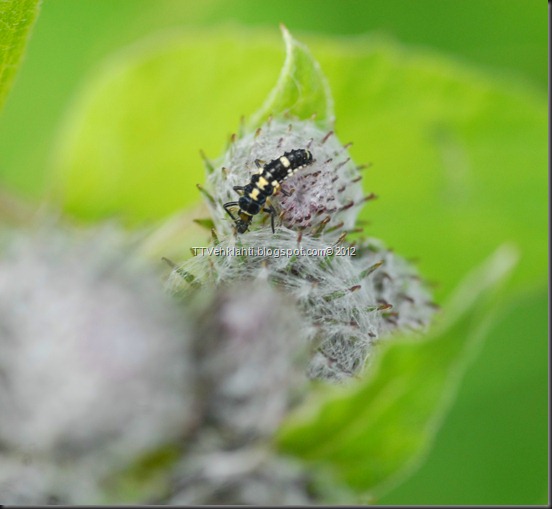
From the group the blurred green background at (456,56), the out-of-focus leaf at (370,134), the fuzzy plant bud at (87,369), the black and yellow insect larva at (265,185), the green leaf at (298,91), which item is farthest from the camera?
the blurred green background at (456,56)

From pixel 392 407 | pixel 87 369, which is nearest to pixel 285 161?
pixel 87 369

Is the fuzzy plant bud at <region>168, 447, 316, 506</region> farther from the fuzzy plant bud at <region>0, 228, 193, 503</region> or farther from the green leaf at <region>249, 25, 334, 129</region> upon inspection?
the green leaf at <region>249, 25, 334, 129</region>

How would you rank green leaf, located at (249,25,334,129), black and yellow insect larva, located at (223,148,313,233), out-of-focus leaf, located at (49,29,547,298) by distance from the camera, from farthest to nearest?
out-of-focus leaf, located at (49,29,547,298)
green leaf, located at (249,25,334,129)
black and yellow insect larva, located at (223,148,313,233)

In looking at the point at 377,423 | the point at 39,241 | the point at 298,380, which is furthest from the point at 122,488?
the point at 377,423

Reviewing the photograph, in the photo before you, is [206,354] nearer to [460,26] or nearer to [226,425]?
[226,425]

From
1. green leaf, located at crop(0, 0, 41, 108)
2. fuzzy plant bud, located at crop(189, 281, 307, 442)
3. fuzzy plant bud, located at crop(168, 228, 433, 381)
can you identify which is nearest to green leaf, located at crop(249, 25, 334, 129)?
fuzzy plant bud, located at crop(168, 228, 433, 381)

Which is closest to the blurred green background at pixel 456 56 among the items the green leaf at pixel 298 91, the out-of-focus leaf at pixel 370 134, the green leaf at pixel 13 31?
the out-of-focus leaf at pixel 370 134

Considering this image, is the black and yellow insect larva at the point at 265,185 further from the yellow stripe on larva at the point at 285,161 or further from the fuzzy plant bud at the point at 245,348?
the fuzzy plant bud at the point at 245,348
